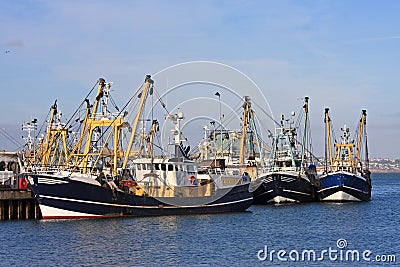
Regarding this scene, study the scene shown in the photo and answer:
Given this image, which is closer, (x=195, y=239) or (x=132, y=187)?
(x=195, y=239)

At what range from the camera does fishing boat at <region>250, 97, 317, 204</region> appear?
7288 cm

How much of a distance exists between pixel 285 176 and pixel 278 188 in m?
1.55

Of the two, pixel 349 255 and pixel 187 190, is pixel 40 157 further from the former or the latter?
pixel 349 255

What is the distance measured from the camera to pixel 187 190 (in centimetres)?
5612

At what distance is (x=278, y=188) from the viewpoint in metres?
73.0

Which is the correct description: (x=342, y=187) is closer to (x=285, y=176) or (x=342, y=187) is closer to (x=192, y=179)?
(x=285, y=176)

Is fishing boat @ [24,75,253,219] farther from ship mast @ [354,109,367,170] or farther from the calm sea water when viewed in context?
ship mast @ [354,109,367,170]

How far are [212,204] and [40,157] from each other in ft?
104

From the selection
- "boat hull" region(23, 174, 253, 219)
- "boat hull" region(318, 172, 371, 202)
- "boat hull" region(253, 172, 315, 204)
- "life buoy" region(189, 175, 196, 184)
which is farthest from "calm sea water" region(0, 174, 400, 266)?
"boat hull" region(318, 172, 371, 202)

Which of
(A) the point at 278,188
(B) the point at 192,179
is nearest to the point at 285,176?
(A) the point at 278,188

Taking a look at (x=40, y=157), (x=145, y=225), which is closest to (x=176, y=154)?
(x=145, y=225)

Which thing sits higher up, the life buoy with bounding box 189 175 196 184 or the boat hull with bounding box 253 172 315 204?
the life buoy with bounding box 189 175 196 184

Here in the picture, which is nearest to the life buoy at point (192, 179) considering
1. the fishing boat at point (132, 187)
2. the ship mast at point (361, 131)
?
the fishing boat at point (132, 187)

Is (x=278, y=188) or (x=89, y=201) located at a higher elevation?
(x=278, y=188)
